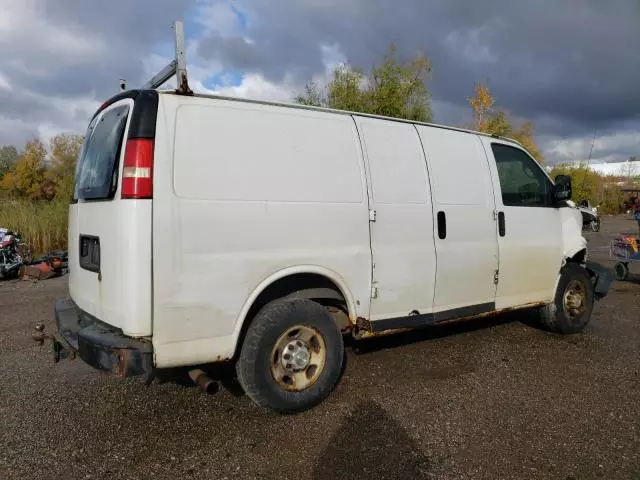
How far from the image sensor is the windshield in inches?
123

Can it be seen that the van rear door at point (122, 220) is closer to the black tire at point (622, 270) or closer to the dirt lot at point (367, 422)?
the dirt lot at point (367, 422)

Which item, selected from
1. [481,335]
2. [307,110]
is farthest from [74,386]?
[481,335]

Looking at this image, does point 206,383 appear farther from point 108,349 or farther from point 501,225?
point 501,225

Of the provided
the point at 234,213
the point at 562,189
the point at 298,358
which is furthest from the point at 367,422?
the point at 562,189

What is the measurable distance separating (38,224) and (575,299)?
13.3m

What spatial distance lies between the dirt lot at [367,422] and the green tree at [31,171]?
180 feet

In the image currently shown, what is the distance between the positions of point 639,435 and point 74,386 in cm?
429

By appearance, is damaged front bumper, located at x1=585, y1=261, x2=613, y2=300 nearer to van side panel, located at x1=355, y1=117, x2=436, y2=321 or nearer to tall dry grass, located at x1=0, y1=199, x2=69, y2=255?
van side panel, located at x1=355, y1=117, x2=436, y2=321

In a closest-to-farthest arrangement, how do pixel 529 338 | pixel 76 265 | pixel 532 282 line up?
pixel 76 265 < pixel 532 282 < pixel 529 338

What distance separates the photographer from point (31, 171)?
53.0 m

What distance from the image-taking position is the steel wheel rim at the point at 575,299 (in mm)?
5684

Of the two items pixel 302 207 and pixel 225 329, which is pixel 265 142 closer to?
pixel 302 207

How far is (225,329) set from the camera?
320 cm

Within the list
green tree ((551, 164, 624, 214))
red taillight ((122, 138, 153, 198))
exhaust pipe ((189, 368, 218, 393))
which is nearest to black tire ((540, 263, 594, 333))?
exhaust pipe ((189, 368, 218, 393))
